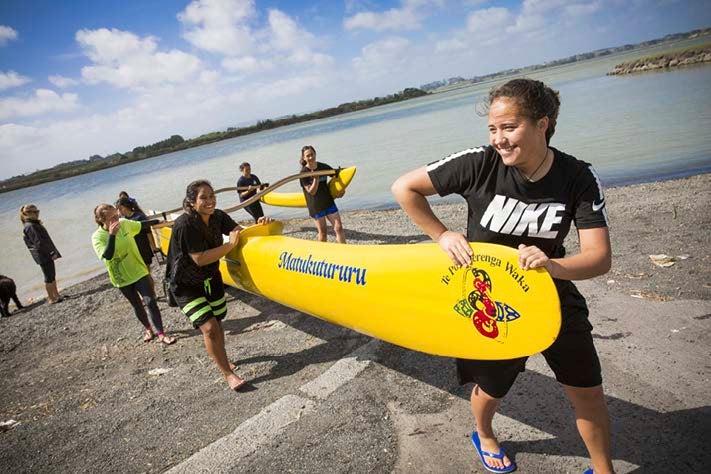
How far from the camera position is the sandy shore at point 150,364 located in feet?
10.0

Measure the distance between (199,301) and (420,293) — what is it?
1.97 meters

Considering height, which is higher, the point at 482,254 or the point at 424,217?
the point at 424,217

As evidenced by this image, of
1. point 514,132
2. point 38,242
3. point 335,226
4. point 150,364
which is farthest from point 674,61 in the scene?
point 38,242

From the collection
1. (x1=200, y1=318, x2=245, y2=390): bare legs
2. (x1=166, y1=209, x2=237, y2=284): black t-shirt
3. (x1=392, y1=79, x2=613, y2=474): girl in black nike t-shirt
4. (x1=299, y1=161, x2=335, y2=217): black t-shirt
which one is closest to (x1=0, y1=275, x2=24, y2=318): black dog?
(x1=299, y1=161, x2=335, y2=217): black t-shirt

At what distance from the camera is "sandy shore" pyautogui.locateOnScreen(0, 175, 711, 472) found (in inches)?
120

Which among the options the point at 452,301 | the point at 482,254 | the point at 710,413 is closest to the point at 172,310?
the point at 452,301

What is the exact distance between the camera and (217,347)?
341cm

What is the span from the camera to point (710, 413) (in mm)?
2340

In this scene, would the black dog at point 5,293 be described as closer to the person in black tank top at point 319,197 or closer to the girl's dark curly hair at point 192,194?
the person in black tank top at point 319,197

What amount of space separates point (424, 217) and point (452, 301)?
58 centimetres

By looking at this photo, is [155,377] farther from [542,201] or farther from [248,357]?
[542,201]

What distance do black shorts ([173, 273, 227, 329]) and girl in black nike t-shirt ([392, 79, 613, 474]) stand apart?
2.21m

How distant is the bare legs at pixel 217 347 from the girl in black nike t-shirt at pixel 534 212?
7.35ft

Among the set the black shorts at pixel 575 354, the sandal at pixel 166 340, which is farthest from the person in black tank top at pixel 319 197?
Result: the black shorts at pixel 575 354
